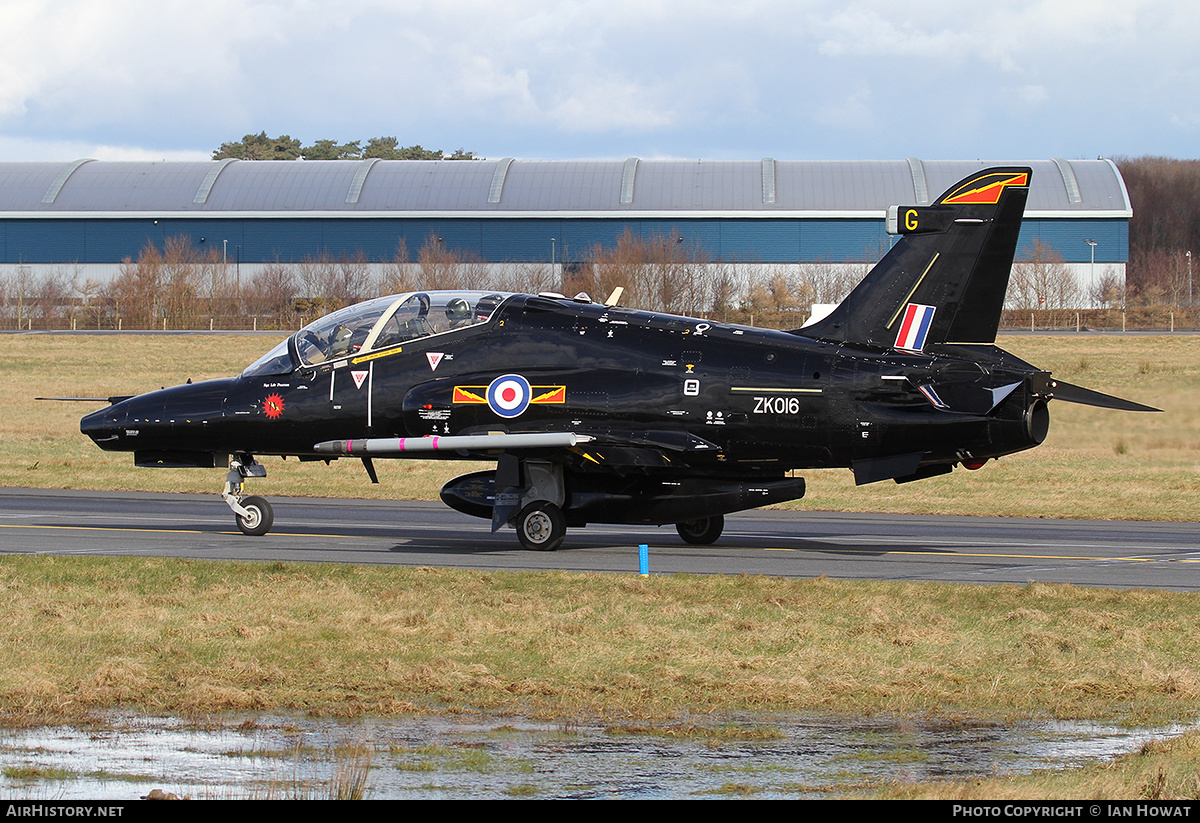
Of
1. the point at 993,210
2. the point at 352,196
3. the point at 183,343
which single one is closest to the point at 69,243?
the point at 352,196

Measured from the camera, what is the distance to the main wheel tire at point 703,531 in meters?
19.1

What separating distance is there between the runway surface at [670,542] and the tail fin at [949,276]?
311cm

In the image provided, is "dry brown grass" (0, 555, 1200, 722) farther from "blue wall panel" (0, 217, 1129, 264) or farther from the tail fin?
"blue wall panel" (0, 217, 1129, 264)

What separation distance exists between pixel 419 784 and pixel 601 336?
10.7 metres

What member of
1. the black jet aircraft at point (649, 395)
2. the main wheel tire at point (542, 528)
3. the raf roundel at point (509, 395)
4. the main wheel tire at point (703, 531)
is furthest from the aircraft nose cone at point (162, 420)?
the main wheel tire at point (703, 531)

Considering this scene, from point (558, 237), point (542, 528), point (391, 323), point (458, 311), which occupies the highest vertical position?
point (558, 237)

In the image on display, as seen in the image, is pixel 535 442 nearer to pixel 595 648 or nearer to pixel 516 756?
pixel 595 648

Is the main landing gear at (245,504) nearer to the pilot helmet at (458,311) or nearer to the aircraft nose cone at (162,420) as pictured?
the aircraft nose cone at (162,420)

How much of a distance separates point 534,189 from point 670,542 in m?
69.1

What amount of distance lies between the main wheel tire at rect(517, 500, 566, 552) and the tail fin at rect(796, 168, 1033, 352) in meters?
4.50

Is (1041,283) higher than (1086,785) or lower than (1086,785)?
higher

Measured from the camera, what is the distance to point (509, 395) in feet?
58.3

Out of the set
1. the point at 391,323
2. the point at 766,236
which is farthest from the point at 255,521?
the point at 766,236

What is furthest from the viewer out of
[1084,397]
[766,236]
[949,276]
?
[766,236]
